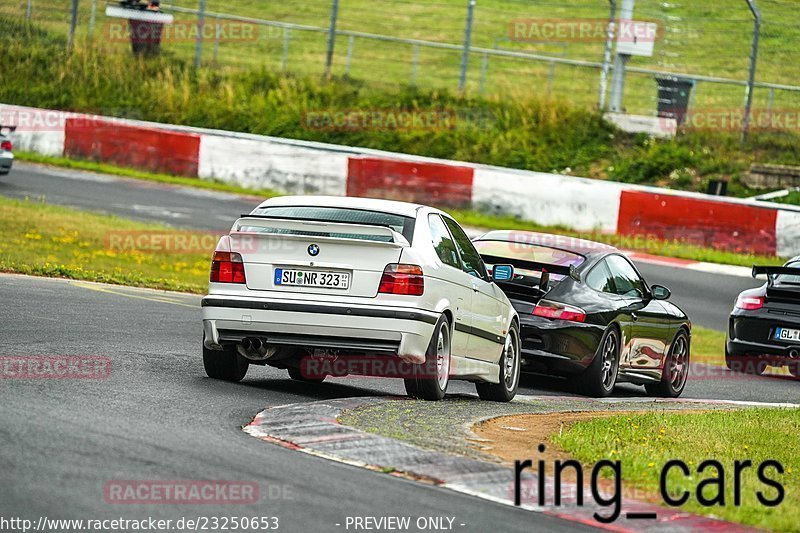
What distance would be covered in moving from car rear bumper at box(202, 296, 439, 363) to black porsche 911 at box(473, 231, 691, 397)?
3122 millimetres

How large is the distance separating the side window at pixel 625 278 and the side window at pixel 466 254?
108 inches

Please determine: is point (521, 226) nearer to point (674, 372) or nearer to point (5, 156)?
point (5, 156)

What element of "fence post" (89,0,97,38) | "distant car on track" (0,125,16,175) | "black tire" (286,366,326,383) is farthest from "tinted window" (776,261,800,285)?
"fence post" (89,0,97,38)

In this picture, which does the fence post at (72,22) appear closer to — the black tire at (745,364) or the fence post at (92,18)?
the fence post at (92,18)

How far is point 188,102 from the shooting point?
31.4m

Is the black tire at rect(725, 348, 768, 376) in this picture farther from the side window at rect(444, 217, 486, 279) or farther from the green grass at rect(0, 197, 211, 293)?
the green grass at rect(0, 197, 211, 293)

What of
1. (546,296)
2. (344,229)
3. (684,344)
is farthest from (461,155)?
(344,229)

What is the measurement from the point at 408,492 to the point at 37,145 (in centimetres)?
2324

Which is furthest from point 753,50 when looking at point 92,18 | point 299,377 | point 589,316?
point 299,377

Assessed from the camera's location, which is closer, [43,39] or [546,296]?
[546,296]

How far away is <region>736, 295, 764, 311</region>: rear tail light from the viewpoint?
53.4ft

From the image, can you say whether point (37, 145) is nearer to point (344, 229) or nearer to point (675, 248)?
point (675, 248)

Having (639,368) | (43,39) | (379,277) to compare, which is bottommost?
(639,368)

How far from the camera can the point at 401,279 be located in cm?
982
